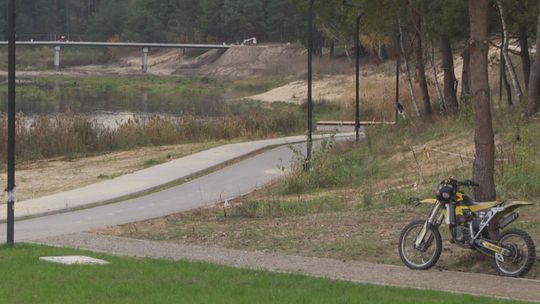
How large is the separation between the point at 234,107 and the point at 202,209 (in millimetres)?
48039

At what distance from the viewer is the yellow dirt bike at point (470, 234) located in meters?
10.9

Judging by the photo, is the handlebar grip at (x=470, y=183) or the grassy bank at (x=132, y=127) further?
the grassy bank at (x=132, y=127)

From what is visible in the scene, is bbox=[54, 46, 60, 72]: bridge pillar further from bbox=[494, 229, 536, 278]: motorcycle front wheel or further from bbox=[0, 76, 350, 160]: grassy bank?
bbox=[494, 229, 536, 278]: motorcycle front wheel

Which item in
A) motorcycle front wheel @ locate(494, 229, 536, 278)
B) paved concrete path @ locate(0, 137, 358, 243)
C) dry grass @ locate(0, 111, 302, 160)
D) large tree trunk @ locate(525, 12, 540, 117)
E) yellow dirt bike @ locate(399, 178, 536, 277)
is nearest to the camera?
motorcycle front wheel @ locate(494, 229, 536, 278)

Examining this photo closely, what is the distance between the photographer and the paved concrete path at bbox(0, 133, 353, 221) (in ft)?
67.8

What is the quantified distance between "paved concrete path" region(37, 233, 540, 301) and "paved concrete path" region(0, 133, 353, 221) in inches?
214

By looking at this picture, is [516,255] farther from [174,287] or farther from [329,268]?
[174,287]

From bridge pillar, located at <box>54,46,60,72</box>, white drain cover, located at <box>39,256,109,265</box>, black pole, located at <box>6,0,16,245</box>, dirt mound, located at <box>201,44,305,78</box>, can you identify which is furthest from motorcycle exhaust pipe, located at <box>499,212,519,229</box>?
bridge pillar, located at <box>54,46,60,72</box>

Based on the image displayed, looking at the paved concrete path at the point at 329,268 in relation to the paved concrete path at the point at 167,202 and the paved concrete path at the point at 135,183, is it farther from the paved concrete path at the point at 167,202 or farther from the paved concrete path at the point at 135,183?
the paved concrete path at the point at 135,183

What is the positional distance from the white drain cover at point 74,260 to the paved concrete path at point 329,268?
0.87 meters

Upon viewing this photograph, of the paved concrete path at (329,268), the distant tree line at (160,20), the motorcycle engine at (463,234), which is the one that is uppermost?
the distant tree line at (160,20)

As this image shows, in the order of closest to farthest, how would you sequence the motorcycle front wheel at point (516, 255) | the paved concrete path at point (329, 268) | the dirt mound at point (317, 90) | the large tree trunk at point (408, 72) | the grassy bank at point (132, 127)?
the paved concrete path at point (329, 268) → the motorcycle front wheel at point (516, 255) → the grassy bank at point (132, 127) → the large tree trunk at point (408, 72) → the dirt mound at point (317, 90)

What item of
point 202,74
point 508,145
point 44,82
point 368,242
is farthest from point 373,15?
point 202,74

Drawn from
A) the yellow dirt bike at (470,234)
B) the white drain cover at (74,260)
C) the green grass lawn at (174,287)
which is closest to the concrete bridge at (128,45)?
the white drain cover at (74,260)
